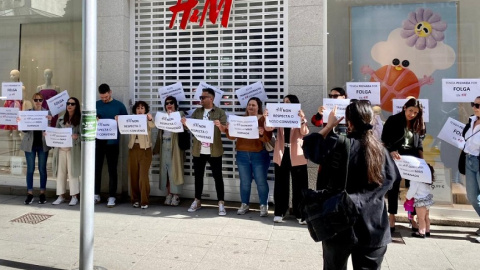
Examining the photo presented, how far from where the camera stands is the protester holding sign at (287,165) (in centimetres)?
596

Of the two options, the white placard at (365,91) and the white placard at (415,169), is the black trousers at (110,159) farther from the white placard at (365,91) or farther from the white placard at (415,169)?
the white placard at (415,169)

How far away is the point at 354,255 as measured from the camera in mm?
2941

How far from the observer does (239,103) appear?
7176mm

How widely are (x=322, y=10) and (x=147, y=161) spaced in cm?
400

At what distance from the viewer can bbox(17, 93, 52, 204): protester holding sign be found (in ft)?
23.6

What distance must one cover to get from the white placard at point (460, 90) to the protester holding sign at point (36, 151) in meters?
6.78

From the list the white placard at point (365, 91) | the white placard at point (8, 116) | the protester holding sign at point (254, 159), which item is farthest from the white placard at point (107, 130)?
the white placard at point (365, 91)

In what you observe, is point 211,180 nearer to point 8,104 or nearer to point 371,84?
point 371,84

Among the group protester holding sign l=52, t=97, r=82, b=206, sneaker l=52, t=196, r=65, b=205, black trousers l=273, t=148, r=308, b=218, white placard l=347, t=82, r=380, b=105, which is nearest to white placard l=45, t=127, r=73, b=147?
protester holding sign l=52, t=97, r=82, b=206

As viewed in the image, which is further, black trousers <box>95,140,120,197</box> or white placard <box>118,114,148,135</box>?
black trousers <box>95,140,120,197</box>

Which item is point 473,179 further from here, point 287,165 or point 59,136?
point 59,136

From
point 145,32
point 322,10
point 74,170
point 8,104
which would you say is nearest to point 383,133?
point 322,10

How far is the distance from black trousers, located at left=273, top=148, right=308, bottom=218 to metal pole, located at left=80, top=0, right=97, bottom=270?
293 cm

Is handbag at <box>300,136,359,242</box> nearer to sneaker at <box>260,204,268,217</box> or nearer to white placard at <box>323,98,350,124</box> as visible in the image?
white placard at <box>323,98,350,124</box>
